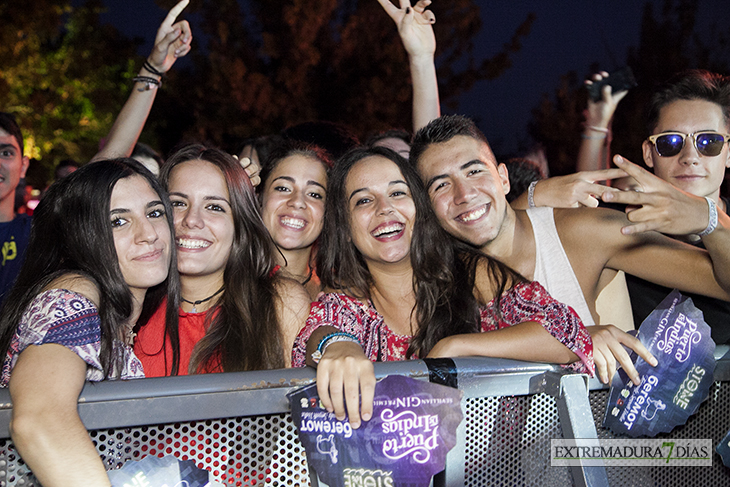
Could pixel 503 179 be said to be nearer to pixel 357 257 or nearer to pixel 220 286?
pixel 357 257

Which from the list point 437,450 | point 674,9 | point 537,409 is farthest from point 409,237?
point 674,9

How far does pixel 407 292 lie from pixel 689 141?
5.59 ft

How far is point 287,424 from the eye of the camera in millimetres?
1458

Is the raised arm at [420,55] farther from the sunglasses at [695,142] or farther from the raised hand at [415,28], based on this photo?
the sunglasses at [695,142]

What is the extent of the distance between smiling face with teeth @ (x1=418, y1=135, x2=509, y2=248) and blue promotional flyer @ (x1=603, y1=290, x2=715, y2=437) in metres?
1.25

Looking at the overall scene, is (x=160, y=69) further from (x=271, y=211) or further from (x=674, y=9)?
(x=674, y=9)

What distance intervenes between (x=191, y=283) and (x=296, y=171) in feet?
3.16

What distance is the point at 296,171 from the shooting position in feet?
12.1

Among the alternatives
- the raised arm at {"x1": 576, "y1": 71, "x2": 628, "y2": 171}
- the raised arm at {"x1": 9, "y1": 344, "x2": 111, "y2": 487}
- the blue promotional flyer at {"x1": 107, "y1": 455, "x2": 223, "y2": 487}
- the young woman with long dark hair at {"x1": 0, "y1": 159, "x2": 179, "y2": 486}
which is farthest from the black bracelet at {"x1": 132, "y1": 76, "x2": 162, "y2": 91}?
the blue promotional flyer at {"x1": 107, "y1": 455, "x2": 223, "y2": 487}

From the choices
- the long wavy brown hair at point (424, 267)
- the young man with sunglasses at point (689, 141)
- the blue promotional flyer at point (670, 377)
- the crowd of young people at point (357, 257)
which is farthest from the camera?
the young man with sunglasses at point (689, 141)

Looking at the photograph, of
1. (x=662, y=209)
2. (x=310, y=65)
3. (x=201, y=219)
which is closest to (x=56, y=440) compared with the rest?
(x=201, y=219)

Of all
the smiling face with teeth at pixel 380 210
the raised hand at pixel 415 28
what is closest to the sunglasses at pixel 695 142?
the smiling face with teeth at pixel 380 210

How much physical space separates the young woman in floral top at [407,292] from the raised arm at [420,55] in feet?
3.89

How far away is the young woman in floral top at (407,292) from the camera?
1998 millimetres
